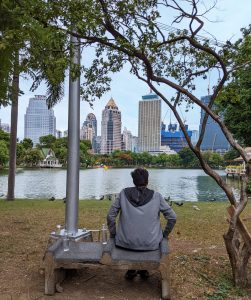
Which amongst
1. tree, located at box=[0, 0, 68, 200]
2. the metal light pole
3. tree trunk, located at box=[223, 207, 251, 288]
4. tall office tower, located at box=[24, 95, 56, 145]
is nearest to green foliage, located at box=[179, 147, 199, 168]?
tall office tower, located at box=[24, 95, 56, 145]

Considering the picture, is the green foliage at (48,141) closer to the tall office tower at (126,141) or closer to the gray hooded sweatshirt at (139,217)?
the tall office tower at (126,141)

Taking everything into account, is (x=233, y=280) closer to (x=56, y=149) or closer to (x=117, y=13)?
(x=117, y=13)

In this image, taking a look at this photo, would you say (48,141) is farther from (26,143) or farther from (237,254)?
(237,254)

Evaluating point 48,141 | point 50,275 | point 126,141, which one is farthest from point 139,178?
point 126,141

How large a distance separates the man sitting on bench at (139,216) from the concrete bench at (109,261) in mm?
89

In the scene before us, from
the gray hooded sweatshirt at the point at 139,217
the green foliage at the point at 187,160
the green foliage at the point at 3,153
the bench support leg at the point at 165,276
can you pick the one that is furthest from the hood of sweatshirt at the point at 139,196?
the green foliage at the point at 187,160

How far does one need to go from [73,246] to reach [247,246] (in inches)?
80.6

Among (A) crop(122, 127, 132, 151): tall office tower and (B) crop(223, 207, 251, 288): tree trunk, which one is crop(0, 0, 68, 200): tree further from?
(A) crop(122, 127, 132, 151): tall office tower

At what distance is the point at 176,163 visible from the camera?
343ft

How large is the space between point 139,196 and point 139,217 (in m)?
0.22

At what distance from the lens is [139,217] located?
4.13 meters

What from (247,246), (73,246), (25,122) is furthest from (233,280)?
(25,122)

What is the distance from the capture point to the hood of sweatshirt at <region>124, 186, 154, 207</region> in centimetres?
417

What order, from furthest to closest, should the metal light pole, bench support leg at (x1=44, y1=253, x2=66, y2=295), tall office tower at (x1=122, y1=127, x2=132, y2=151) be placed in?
tall office tower at (x1=122, y1=127, x2=132, y2=151)
the metal light pole
bench support leg at (x1=44, y1=253, x2=66, y2=295)
